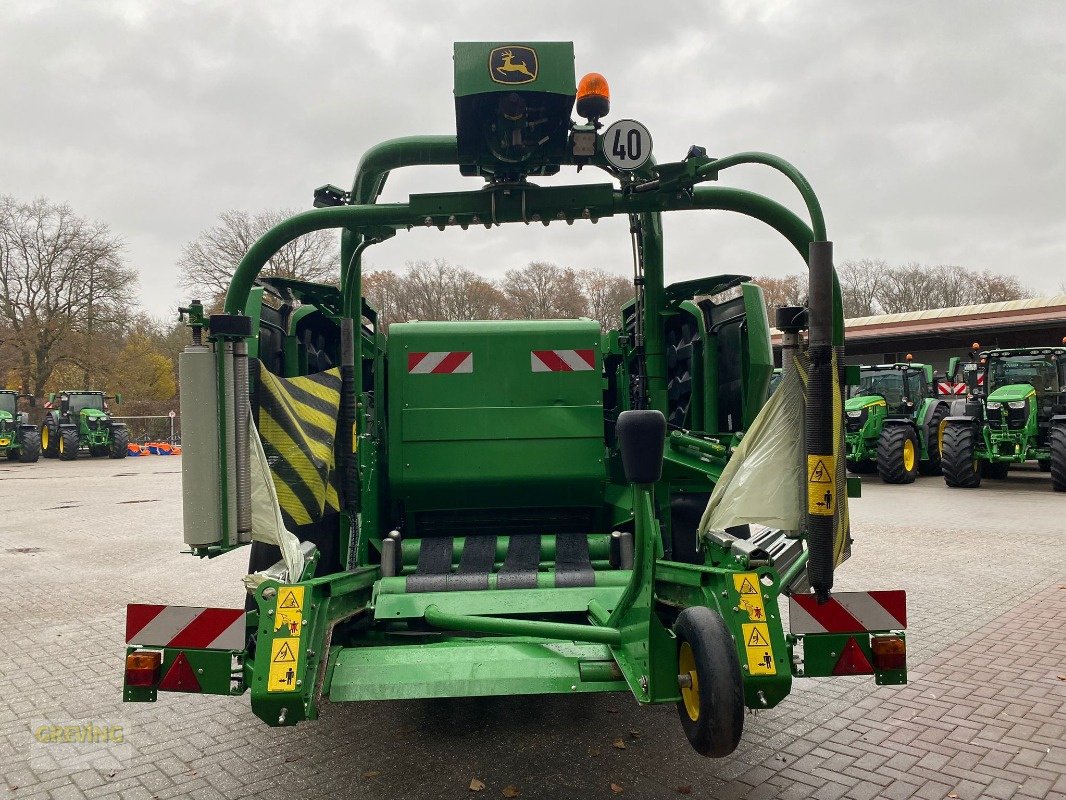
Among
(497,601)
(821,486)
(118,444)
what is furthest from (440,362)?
(118,444)

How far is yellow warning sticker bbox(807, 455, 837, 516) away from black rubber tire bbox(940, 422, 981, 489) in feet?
41.3

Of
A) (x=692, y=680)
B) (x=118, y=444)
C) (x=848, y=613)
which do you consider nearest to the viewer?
(x=692, y=680)

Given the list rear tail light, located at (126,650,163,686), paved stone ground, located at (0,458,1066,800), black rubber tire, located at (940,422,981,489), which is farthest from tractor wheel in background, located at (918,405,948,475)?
rear tail light, located at (126,650,163,686)

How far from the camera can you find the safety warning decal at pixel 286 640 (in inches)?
111

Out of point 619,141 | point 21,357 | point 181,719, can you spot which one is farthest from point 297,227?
point 21,357

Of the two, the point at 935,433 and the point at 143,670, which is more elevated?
the point at 935,433

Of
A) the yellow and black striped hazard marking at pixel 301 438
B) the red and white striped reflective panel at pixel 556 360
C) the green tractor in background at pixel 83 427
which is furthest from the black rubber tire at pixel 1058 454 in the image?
the green tractor in background at pixel 83 427

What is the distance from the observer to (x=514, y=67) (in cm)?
305

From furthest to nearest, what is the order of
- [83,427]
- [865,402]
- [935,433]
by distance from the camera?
[83,427] → [935,433] → [865,402]

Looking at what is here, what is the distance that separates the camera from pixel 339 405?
4.02 meters

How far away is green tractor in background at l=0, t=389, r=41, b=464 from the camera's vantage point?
25.6 metres

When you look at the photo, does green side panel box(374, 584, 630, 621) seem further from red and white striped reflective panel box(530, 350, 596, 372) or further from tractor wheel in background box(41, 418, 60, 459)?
tractor wheel in background box(41, 418, 60, 459)

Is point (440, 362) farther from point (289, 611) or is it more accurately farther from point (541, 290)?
point (541, 290)

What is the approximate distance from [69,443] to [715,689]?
1139 inches
